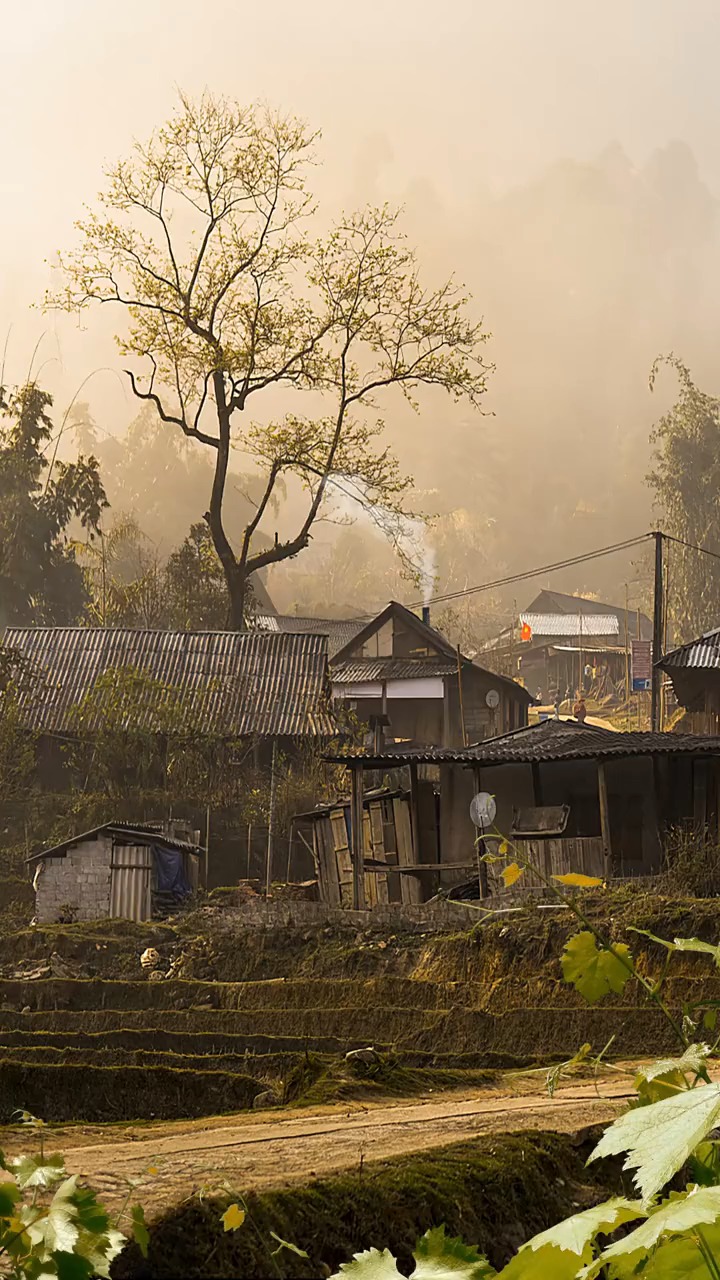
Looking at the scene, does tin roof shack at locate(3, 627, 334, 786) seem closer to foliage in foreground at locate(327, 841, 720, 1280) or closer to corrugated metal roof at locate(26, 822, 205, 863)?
corrugated metal roof at locate(26, 822, 205, 863)

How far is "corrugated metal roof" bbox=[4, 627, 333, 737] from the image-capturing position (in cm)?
3316

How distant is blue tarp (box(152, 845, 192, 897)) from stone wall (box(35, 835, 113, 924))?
1.21m

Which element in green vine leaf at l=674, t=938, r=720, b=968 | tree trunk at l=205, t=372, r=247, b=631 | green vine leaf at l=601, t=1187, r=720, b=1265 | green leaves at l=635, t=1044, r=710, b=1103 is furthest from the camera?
tree trunk at l=205, t=372, r=247, b=631

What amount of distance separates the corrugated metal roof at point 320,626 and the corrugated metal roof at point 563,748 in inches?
1387

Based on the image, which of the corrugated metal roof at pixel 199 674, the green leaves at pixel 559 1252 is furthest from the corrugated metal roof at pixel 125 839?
the green leaves at pixel 559 1252

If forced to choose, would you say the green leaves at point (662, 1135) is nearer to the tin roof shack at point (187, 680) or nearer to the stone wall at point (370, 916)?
the stone wall at point (370, 916)

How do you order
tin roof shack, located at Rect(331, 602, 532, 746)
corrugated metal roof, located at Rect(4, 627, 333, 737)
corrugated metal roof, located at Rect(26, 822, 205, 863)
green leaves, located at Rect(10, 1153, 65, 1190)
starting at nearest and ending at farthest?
1. green leaves, located at Rect(10, 1153, 65, 1190)
2. corrugated metal roof, located at Rect(26, 822, 205, 863)
3. corrugated metal roof, located at Rect(4, 627, 333, 737)
4. tin roof shack, located at Rect(331, 602, 532, 746)

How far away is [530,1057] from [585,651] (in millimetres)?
51252

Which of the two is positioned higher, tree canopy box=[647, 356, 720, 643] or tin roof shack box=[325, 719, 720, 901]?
tree canopy box=[647, 356, 720, 643]

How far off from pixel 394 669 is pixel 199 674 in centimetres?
1079

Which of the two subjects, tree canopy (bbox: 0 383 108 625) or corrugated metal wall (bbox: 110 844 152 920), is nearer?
corrugated metal wall (bbox: 110 844 152 920)

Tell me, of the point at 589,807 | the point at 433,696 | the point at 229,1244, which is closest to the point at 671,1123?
the point at 229,1244

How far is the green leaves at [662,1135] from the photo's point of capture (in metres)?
→ 1.00

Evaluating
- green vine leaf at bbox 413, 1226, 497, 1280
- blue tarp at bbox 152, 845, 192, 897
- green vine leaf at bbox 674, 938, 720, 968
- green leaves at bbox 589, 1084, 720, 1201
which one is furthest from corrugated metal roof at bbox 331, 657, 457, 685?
green leaves at bbox 589, 1084, 720, 1201
